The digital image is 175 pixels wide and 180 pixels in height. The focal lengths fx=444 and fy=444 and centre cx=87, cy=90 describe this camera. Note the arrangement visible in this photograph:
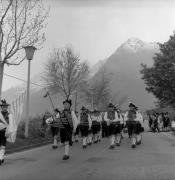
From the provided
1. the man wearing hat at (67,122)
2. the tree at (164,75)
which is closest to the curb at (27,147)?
the man wearing hat at (67,122)

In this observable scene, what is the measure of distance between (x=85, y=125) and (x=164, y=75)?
28489 millimetres

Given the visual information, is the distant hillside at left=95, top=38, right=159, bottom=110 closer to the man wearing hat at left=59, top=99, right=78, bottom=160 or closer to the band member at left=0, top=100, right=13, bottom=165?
the man wearing hat at left=59, top=99, right=78, bottom=160

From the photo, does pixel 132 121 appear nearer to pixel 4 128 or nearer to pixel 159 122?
pixel 4 128

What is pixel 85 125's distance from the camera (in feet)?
67.7

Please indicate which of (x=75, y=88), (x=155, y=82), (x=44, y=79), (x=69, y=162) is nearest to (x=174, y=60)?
(x=155, y=82)

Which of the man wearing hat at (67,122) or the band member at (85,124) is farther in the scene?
the band member at (85,124)

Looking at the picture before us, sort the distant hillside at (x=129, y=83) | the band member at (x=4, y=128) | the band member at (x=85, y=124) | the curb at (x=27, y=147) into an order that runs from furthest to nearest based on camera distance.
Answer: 1. the distant hillside at (x=129, y=83)
2. the band member at (x=85, y=124)
3. the curb at (x=27, y=147)
4. the band member at (x=4, y=128)

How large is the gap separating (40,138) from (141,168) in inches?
540

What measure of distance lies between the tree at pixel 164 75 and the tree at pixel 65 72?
743 centimetres

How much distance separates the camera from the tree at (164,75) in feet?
155

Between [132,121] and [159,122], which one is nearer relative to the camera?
[132,121]

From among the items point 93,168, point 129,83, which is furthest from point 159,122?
point 129,83

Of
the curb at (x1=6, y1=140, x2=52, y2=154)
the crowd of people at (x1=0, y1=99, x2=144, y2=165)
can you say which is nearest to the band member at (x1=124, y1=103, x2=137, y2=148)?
the crowd of people at (x1=0, y1=99, x2=144, y2=165)

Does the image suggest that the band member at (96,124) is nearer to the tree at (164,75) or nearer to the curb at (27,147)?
the curb at (27,147)
